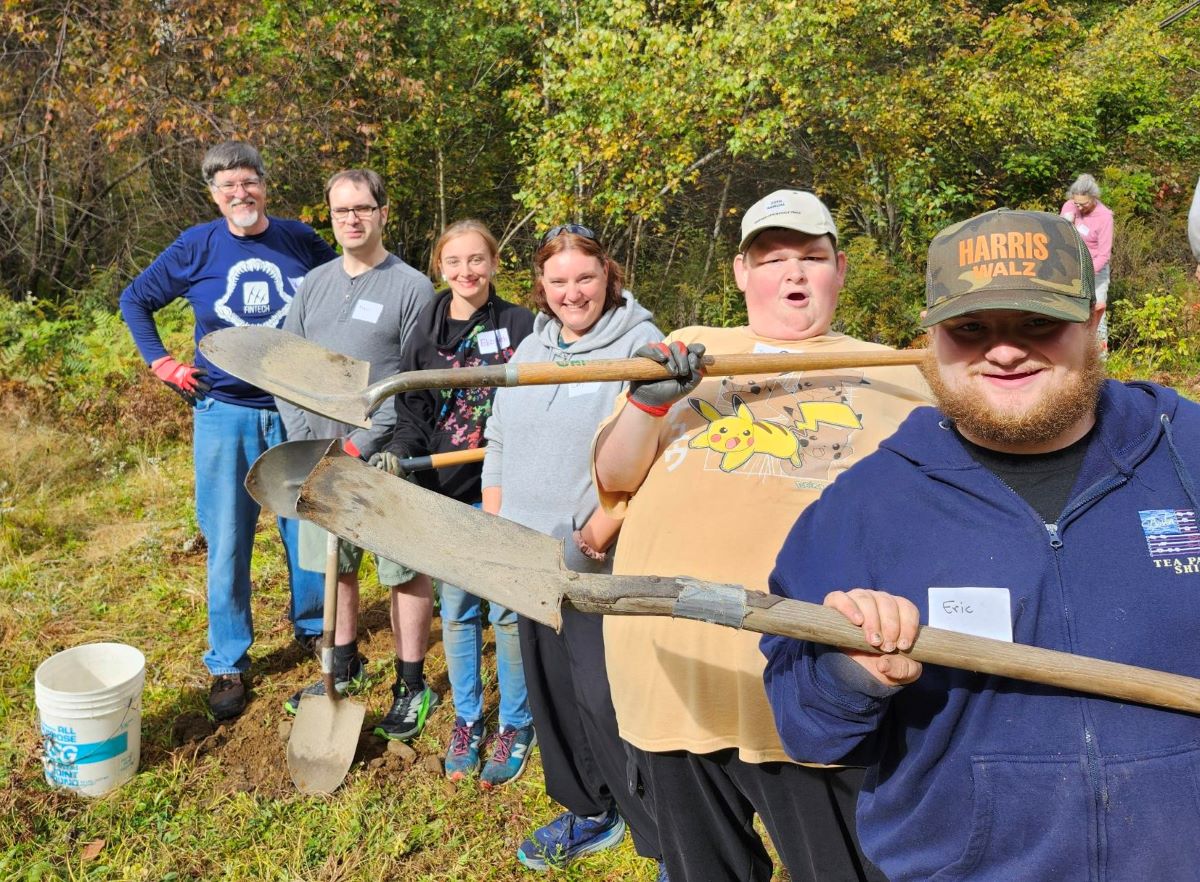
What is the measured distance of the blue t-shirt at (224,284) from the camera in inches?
150

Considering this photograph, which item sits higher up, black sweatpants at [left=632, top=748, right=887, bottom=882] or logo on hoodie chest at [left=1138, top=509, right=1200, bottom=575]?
logo on hoodie chest at [left=1138, top=509, right=1200, bottom=575]

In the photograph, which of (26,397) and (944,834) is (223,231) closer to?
(944,834)

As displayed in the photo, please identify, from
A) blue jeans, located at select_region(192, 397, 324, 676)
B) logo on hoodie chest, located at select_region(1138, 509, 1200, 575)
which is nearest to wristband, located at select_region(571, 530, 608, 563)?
logo on hoodie chest, located at select_region(1138, 509, 1200, 575)

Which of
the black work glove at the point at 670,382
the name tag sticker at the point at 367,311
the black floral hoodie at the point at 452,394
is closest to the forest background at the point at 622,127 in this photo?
the name tag sticker at the point at 367,311

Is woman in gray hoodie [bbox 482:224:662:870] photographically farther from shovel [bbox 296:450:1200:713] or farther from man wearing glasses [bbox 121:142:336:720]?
man wearing glasses [bbox 121:142:336:720]

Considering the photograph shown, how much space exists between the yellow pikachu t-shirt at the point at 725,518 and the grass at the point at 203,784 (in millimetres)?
1248

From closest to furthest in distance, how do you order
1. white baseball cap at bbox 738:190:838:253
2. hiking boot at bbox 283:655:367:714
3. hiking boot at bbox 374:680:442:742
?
white baseball cap at bbox 738:190:838:253, hiking boot at bbox 374:680:442:742, hiking boot at bbox 283:655:367:714

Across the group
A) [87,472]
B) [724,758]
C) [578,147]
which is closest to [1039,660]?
[724,758]

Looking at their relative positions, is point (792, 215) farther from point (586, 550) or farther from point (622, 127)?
point (622, 127)

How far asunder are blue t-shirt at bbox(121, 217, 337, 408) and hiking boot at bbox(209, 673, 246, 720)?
1.24 metres

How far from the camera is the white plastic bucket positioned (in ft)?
10.4

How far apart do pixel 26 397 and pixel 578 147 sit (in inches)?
221

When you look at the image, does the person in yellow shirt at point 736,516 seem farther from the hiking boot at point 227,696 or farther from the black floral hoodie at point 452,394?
the hiking boot at point 227,696

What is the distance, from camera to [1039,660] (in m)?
1.24
